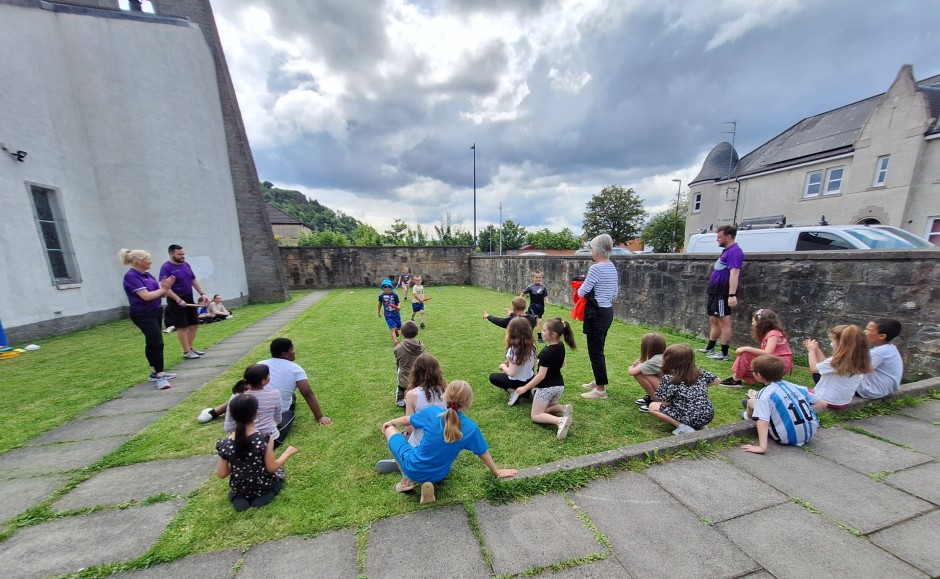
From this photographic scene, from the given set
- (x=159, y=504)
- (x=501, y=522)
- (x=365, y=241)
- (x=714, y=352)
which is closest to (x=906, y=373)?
(x=714, y=352)

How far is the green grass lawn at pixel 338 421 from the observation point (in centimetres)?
218

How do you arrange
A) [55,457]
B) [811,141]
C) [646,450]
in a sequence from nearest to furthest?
1. [646,450]
2. [55,457]
3. [811,141]

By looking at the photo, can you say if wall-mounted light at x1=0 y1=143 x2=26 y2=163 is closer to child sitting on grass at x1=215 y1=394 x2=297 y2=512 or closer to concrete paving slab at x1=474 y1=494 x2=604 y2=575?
child sitting on grass at x1=215 y1=394 x2=297 y2=512

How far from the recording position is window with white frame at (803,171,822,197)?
18719mm

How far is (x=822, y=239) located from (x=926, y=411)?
568 cm

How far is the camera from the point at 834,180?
1820cm

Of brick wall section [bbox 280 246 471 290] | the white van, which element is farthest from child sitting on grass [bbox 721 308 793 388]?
brick wall section [bbox 280 246 471 290]

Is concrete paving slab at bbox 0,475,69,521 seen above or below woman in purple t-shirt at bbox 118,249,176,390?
below

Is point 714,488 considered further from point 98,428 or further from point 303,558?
point 98,428

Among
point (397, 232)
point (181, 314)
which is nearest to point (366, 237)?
point (397, 232)

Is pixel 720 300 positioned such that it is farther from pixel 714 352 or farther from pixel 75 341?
pixel 75 341

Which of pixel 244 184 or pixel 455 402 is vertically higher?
pixel 244 184

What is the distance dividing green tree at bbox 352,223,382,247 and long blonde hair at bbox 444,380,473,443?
39.0 meters

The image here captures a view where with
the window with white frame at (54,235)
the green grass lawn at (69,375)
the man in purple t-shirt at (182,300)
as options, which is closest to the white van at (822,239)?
the man in purple t-shirt at (182,300)
